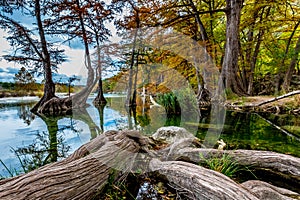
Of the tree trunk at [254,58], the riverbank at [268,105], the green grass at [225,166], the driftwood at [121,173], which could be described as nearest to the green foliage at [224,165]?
the green grass at [225,166]

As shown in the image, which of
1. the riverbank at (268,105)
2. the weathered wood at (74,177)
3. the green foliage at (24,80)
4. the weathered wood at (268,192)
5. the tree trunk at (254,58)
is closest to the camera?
the weathered wood at (74,177)

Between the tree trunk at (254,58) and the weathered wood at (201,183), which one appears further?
the tree trunk at (254,58)

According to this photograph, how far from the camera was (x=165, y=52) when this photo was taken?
19.6 feet

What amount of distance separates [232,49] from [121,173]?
557 cm

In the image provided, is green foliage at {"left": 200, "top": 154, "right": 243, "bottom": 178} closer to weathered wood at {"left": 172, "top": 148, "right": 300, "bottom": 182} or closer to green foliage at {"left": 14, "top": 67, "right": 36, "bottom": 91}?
weathered wood at {"left": 172, "top": 148, "right": 300, "bottom": 182}

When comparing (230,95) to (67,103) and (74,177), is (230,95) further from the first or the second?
(67,103)

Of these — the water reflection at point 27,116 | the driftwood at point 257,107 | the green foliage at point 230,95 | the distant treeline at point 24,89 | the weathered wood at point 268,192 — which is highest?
the distant treeline at point 24,89

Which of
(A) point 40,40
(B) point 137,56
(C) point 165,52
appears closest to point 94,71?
(B) point 137,56

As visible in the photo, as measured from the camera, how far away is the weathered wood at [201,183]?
2.62 feet

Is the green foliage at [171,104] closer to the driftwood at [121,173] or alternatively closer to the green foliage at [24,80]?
the driftwood at [121,173]

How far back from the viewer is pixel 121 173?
50.1 inches

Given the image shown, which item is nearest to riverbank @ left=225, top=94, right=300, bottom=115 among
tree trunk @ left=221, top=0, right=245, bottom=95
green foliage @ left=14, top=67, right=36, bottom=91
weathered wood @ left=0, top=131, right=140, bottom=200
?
tree trunk @ left=221, top=0, right=245, bottom=95

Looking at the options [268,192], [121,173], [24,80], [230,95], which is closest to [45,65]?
[24,80]

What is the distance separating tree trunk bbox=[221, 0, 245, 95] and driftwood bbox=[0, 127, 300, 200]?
15.3 feet
